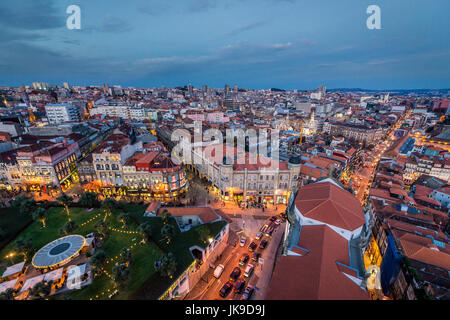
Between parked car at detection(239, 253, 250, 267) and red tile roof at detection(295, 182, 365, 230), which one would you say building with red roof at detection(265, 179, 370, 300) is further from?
parked car at detection(239, 253, 250, 267)

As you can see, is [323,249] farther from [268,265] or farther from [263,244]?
[263,244]

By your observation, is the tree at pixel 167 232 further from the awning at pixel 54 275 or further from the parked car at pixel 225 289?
the awning at pixel 54 275

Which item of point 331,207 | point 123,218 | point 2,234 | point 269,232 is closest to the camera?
point 331,207

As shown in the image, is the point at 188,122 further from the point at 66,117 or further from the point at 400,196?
the point at 400,196

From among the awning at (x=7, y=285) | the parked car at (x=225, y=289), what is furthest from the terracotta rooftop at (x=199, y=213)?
the awning at (x=7, y=285)

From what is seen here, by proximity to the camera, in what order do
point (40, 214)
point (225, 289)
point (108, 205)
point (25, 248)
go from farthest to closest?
point (108, 205)
point (40, 214)
point (225, 289)
point (25, 248)

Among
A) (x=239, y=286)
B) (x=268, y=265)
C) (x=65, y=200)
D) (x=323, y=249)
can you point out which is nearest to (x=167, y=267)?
(x=239, y=286)
